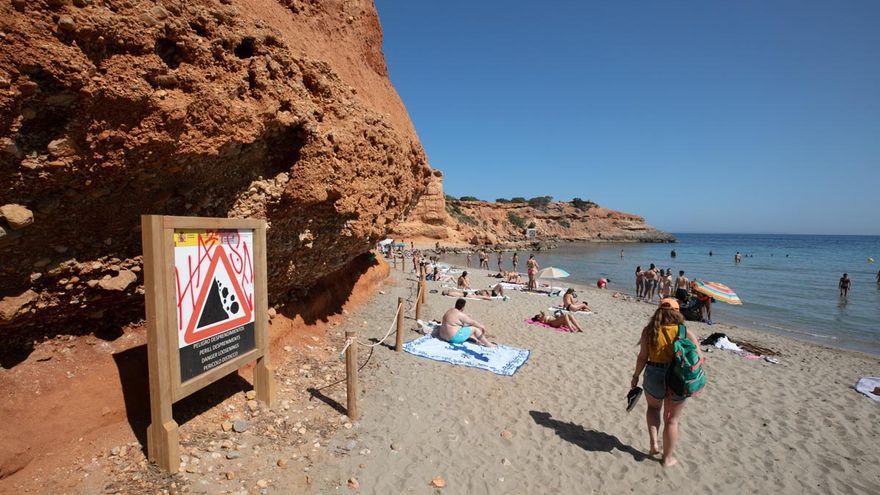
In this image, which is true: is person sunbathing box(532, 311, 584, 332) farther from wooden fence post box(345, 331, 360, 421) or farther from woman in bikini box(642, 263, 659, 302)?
woman in bikini box(642, 263, 659, 302)

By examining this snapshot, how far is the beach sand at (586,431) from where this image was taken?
13.3 ft

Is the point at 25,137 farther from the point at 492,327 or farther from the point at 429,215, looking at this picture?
the point at 429,215

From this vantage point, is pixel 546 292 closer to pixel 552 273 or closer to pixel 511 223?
pixel 552 273

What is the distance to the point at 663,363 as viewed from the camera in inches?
161

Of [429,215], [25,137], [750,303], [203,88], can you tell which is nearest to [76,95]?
[25,137]

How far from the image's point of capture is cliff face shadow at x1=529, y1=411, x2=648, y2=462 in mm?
4578

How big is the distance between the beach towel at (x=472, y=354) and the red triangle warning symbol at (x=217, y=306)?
361 cm

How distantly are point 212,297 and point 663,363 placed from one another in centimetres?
451

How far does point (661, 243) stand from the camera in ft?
273

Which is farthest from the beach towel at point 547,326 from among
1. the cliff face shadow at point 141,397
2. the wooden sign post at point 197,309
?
the cliff face shadow at point 141,397

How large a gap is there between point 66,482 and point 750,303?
22.2 m

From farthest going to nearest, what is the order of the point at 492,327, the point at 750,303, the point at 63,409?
the point at 750,303
the point at 492,327
the point at 63,409

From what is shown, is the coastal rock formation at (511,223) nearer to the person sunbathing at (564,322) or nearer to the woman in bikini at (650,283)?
the woman in bikini at (650,283)

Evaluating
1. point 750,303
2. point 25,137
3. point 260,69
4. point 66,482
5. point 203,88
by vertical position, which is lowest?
point 750,303
